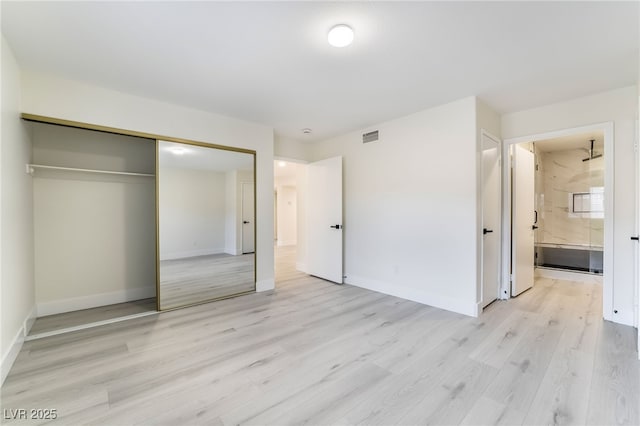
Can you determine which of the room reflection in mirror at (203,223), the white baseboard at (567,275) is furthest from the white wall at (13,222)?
the white baseboard at (567,275)

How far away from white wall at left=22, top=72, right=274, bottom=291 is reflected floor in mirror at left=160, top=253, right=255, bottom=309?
237 millimetres

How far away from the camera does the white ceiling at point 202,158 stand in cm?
342

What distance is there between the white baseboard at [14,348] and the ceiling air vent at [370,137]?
4475mm

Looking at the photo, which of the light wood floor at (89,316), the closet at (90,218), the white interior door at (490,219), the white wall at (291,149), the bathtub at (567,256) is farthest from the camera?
the bathtub at (567,256)

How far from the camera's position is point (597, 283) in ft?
14.5

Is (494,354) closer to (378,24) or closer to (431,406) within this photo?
(431,406)

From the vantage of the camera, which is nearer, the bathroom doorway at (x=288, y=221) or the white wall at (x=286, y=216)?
the bathroom doorway at (x=288, y=221)

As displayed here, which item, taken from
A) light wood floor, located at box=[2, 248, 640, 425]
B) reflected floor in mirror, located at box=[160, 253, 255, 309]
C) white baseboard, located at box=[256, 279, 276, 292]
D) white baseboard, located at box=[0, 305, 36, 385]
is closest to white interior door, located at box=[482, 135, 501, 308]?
light wood floor, located at box=[2, 248, 640, 425]

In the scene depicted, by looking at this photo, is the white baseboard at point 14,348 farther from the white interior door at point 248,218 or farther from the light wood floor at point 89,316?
the white interior door at point 248,218

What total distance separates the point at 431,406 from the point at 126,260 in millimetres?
3926

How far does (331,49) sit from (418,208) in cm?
230

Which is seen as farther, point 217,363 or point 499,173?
point 499,173

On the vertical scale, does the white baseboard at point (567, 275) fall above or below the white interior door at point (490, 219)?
below

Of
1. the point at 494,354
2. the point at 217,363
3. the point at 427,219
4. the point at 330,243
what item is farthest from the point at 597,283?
the point at 217,363
